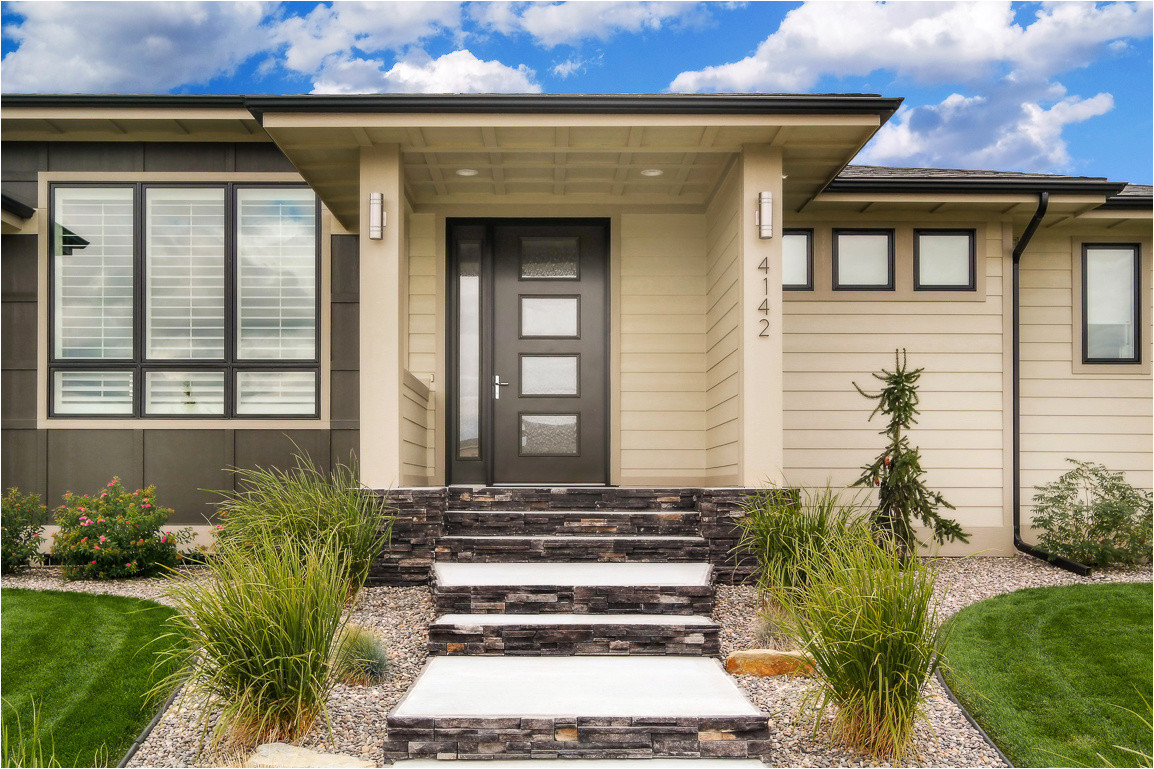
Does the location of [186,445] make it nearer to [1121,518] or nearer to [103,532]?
[103,532]

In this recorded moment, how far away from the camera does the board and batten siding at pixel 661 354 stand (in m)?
7.10

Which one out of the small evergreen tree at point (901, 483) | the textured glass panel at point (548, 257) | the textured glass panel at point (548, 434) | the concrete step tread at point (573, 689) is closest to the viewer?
the concrete step tread at point (573, 689)

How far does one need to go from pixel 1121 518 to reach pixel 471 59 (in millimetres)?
42292

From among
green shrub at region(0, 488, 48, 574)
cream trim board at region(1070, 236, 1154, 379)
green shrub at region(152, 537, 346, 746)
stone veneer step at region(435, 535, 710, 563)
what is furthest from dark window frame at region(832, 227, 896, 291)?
green shrub at region(0, 488, 48, 574)

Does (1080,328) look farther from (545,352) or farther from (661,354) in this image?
(545,352)

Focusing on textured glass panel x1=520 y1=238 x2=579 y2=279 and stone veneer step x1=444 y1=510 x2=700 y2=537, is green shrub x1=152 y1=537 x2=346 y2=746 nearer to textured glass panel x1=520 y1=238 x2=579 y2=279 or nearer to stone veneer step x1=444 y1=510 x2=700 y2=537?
stone veneer step x1=444 y1=510 x2=700 y2=537

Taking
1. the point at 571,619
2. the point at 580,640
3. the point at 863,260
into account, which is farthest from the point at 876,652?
the point at 863,260

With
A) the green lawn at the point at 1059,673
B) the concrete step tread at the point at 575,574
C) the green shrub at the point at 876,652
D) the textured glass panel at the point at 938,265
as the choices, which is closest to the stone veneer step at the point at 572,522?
the concrete step tread at the point at 575,574

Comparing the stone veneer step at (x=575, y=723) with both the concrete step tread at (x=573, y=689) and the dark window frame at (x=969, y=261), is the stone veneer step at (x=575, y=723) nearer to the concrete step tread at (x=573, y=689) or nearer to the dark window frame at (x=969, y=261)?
the concrete step tread at (x=573, y=689)

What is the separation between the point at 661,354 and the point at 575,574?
288cm

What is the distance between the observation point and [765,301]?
18.3 ft

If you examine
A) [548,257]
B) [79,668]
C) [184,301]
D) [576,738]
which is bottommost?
[79,668]

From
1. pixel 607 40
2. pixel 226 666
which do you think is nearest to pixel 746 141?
pixel 226 666

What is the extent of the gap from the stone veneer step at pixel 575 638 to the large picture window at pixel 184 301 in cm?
414
